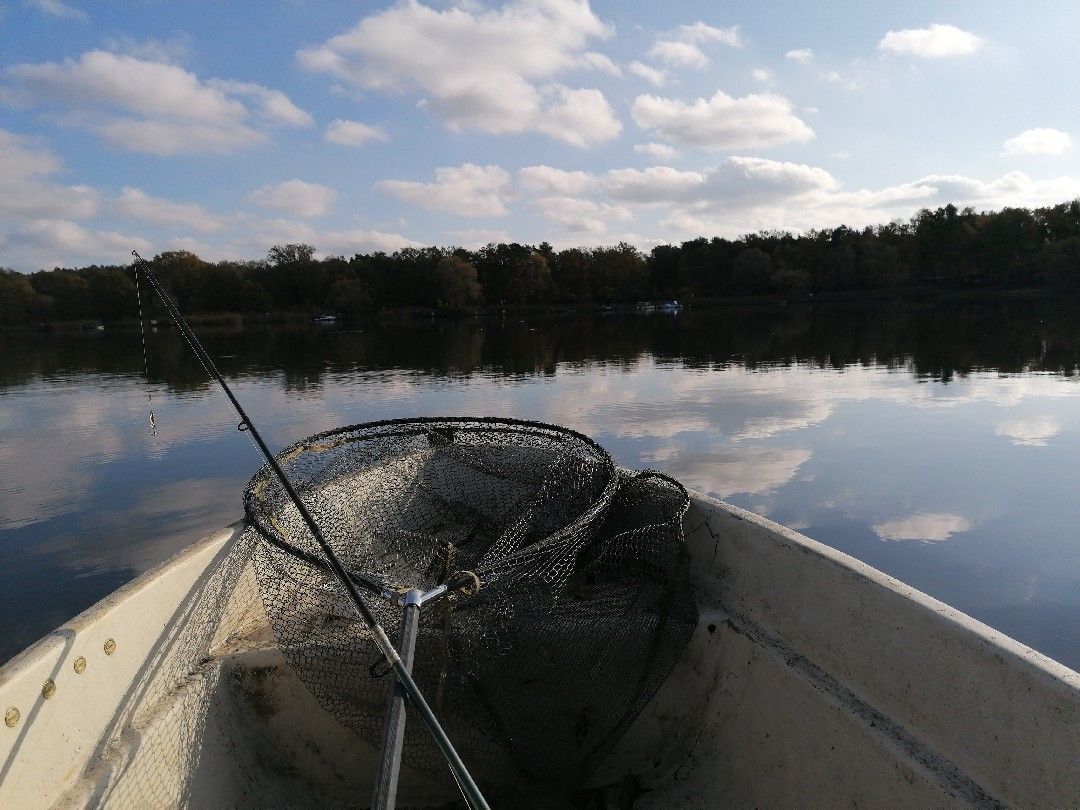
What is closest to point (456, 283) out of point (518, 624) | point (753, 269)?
point (753, 269)

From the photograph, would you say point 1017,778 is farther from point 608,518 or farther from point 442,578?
point 608,518

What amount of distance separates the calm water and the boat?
3229 mm

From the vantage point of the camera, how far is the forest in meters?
78.1

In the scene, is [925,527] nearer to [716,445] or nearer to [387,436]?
[716,445]

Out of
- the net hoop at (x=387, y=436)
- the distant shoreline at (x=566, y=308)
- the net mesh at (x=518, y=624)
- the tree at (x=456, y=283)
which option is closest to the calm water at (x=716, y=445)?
the net hoop at (x=387, y=436)

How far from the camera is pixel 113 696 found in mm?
2590

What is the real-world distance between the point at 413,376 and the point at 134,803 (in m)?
21.9

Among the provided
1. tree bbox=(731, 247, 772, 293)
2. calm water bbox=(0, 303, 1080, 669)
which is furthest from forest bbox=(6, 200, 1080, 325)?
calm water bbox=(0, 303, 1080, 669)

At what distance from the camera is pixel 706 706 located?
11.0 feet

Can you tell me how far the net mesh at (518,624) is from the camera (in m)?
2.83

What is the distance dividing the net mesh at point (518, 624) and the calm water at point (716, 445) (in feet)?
11.7

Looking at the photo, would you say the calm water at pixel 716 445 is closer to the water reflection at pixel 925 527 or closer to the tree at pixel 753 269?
the water reflection at pixel 925 527

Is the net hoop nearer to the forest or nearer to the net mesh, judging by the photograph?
the net mesh

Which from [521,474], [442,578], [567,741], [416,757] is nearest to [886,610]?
[567,741]
